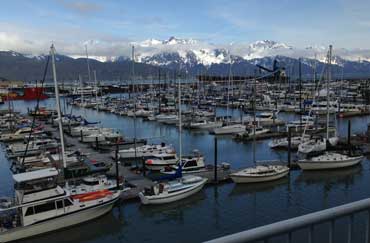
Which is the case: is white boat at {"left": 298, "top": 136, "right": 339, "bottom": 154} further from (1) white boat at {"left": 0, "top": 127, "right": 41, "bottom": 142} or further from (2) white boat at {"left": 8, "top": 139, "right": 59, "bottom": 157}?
(1) white boat at {"left": 0, "top": 127, "right": 41, "bottom": 142}

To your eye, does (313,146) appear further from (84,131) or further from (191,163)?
(84,131)

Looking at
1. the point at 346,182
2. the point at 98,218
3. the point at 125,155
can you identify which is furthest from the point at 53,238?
the point at 346,182

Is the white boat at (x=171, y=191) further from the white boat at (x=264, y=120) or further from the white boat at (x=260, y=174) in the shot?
the white boat at (x=264, y=120)

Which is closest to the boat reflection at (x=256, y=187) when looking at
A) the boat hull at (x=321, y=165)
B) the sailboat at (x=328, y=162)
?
the boat hull at (x=321, y=165)

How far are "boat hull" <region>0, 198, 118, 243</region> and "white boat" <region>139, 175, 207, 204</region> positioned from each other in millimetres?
2018

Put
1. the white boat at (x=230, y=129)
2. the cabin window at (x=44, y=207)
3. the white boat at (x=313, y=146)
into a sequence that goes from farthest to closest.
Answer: the white boat at (x=230, y=129) < the white boat at (x=313, y=146) < the cabin window at (x=44, y=207)

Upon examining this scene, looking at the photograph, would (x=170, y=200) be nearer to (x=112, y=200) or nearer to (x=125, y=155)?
(x=112, y=200)

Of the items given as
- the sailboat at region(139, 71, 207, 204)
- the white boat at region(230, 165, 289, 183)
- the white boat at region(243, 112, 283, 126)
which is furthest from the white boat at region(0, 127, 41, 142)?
the white boat at region(230, 165, 289, 183)

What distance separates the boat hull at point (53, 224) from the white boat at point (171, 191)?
2.02 m

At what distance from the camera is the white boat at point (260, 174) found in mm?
22531

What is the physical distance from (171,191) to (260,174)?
5.88m

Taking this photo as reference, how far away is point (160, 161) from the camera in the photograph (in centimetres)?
2694

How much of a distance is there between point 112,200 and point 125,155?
12421mm

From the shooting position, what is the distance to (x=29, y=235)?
16344 mm
